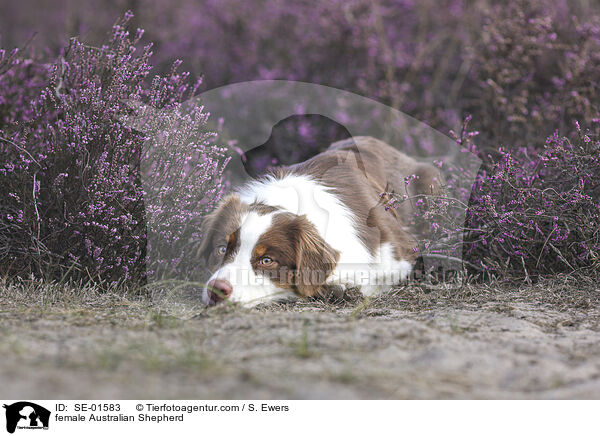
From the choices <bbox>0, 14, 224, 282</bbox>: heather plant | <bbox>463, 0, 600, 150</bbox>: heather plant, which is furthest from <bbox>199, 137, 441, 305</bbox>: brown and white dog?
<bbox>463, 0, 600, 150</bbox>: heather plant

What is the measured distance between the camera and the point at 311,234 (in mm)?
3598

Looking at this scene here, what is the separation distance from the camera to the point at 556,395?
1938mm

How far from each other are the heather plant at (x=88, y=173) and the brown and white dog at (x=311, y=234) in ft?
1.55

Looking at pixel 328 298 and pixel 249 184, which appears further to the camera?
pixel 249 184

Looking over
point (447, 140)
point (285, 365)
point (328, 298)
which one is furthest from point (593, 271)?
point (447, 140)

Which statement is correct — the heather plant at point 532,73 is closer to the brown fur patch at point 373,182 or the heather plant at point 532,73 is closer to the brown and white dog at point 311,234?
the brown fur patch at point 373,182

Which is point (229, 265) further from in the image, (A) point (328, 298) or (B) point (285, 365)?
(B) point (285, 365)

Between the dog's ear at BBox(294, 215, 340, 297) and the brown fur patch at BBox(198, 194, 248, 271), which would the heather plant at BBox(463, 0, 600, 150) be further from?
the brown fur patch at BBox(198, 194, 248, 271)

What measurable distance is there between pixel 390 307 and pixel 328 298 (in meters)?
0.39

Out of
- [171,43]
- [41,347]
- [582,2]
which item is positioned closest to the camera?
[41,347]

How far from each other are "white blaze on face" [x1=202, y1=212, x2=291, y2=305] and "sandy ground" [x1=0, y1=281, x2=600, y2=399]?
0.15m
